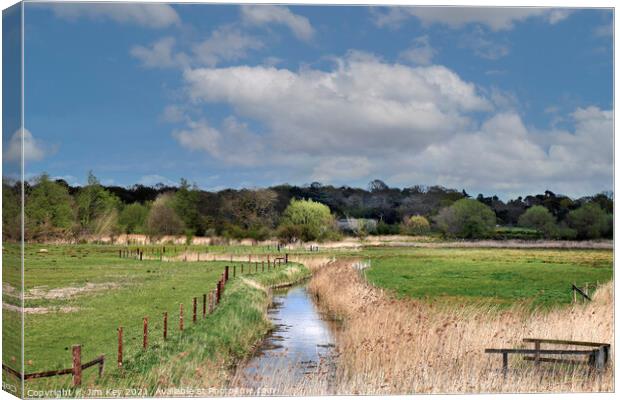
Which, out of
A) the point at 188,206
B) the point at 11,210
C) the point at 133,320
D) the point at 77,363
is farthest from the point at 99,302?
the point at 77,363

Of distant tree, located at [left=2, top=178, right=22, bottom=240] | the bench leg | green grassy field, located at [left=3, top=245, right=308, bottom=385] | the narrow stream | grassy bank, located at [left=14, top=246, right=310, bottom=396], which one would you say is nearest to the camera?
distant tree, located at [left=2, top=178, right=22, bottom=240]

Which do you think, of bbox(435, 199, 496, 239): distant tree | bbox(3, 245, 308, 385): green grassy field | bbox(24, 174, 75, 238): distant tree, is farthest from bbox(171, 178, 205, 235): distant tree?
bbox(435, 199, 496, 239): distant tree

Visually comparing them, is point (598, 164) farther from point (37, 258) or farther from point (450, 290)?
point (37, 258)

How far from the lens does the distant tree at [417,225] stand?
13875 mm

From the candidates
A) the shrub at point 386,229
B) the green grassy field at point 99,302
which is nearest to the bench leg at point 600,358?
the shrub at point 386,229

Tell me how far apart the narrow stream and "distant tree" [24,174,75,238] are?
3.62 meters

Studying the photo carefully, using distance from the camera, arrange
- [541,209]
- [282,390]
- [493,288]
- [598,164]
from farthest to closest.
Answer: [493,288], [541,209], [598,164], [282,390]

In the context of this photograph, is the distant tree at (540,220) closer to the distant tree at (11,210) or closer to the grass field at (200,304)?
the grass field at (200,304)

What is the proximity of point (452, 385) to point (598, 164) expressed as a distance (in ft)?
13.2

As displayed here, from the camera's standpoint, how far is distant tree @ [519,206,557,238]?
13406 mm

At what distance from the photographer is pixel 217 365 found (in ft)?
42.0

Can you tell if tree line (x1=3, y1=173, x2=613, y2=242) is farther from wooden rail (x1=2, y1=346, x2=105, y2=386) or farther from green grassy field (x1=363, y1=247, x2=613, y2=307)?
wooden rail (x1=2, y1=346, x2=105, y2=386)

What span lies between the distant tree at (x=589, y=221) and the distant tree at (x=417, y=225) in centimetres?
235

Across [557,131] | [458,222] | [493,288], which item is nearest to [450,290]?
[493,288]
